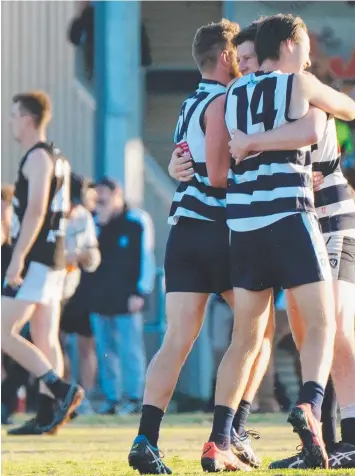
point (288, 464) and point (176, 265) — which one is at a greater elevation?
point (176, 265)

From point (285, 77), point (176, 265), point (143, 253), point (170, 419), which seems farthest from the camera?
point (143, 253)

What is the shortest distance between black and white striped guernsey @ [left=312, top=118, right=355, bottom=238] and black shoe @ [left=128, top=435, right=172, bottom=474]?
4.00 ft

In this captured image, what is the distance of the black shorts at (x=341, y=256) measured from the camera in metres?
6.84

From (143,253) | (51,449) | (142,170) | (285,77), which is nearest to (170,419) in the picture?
(143,253)

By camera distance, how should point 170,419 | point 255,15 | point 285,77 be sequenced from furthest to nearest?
point 255,15
point 170,419
point 285,77

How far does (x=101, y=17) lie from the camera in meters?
17.0

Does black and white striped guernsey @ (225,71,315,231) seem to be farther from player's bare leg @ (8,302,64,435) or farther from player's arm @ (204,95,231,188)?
player's bare leg @ (8,302,64,435)

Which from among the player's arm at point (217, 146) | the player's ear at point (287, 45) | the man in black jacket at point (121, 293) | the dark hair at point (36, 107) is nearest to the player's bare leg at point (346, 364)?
the player's arm at point (217, 146)

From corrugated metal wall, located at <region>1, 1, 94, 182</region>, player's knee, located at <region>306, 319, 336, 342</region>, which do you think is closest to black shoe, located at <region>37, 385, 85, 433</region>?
player's knee, located at <region>306, 319, 336, 342</region>

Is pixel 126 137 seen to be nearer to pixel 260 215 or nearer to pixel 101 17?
pixel 101 17

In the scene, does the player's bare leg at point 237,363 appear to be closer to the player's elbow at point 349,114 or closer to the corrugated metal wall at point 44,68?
the player's elbow at point 349,114

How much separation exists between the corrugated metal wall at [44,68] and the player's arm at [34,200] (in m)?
6.71

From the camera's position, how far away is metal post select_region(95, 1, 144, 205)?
55.0 ft

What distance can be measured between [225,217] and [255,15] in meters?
9.88
